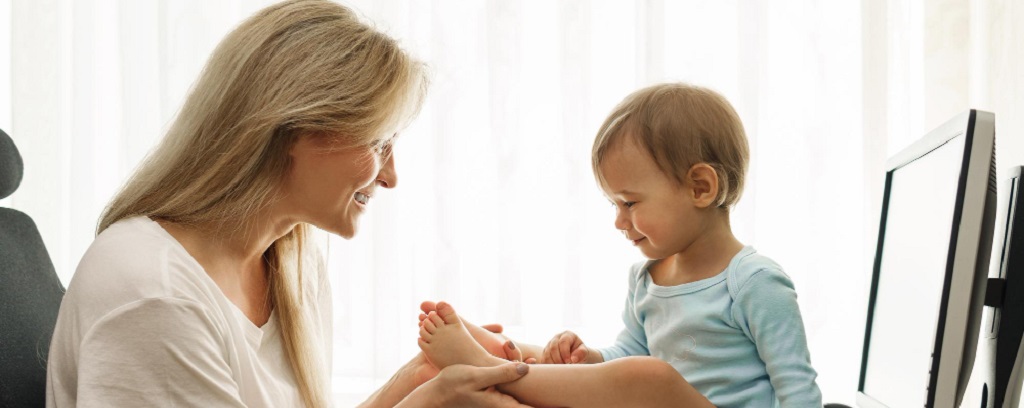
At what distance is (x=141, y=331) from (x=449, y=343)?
50cm

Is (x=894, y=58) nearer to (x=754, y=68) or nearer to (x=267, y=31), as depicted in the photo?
(x=754, y=68)

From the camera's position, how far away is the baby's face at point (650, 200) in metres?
1.30

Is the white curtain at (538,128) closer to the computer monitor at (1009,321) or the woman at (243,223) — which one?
the woman at (243,223)

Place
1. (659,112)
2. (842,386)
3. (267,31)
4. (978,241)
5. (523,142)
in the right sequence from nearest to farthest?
(978,241), (267,31), (659,112), (842,386), (523,142)

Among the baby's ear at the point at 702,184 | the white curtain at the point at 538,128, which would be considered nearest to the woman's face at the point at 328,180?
the baby's ear at the point at 702,184

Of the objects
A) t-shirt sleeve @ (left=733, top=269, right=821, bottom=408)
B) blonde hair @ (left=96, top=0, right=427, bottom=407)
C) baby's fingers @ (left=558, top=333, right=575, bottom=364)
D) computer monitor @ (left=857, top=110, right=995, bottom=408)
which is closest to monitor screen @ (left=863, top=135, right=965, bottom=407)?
computer monitor @ (left=857, top=110, right=995, bottom=408)

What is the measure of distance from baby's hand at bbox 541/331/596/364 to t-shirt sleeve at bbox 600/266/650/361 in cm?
6

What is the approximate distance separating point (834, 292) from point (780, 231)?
20cm

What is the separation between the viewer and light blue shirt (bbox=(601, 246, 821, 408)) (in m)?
1.15

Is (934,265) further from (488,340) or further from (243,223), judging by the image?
(243,223)

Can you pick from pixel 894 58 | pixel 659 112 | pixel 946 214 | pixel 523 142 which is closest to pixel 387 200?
pixel 523 142

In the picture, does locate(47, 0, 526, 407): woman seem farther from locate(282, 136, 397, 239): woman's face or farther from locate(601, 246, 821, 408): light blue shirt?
locate(601, 246, 821, 408): light blue shirt

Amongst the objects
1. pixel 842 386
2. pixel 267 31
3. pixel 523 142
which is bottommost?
pixel 842 386

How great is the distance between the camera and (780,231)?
7.25ft
